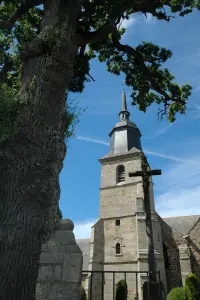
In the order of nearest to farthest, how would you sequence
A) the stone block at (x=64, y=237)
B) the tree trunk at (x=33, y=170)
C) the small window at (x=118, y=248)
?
the tree trunk at (x=33, y=170) < the stone block at (x=64, y=237) < the small window at (x=118, y=248)

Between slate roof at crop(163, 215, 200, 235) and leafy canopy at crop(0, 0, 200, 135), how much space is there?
2022cm

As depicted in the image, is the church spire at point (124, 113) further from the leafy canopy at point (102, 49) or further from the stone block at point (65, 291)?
the stone block at point (65, 291)

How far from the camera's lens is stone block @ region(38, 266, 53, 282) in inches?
114

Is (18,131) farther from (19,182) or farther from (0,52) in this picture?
(0,52)

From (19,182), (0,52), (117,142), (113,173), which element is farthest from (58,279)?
(117,142)

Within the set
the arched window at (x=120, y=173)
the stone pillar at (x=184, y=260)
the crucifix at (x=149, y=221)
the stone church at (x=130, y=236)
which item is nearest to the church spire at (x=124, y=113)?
the stone church at (x=130, y=236)

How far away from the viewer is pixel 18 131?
3.24 meters

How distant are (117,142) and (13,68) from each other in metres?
22.6

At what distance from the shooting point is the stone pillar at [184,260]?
19.6m

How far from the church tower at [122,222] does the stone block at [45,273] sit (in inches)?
551

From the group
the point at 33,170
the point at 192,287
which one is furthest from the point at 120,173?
the point at 33,170

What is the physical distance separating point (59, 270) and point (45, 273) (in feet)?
0.53

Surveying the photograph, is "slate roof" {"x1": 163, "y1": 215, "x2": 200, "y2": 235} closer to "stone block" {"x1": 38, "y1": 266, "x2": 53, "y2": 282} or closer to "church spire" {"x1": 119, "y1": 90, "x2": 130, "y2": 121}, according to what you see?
"church spire" {"x1": 119, "y1": 90, "x2": 130, "y2": 121}

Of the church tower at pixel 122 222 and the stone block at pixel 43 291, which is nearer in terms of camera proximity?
the stone block at pixel 43 291
